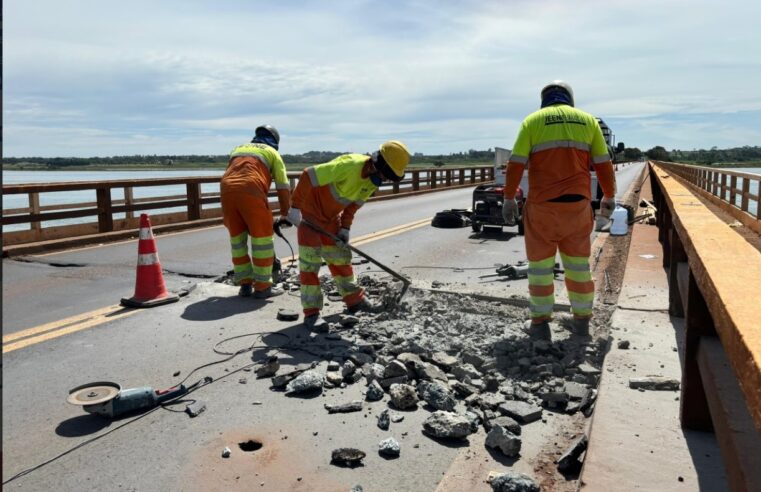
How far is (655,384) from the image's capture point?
4.02 metres

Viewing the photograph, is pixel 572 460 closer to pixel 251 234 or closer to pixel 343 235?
pixel 343 235

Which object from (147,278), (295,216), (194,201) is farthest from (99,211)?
(295,216)

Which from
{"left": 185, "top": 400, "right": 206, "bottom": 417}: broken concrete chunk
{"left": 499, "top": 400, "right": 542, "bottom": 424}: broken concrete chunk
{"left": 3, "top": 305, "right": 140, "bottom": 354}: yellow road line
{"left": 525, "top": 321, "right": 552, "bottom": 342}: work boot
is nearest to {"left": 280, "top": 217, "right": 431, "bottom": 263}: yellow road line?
{"left": 3, "top": 305, "right": 140, "bottom": 354}: yellow road line

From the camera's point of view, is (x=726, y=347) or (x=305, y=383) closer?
(x=726, y=347)

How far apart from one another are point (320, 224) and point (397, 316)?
3.70ft

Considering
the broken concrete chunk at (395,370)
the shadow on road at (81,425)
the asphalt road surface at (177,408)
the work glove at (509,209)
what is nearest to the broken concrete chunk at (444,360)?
the broken concrete chunk at (395,370)

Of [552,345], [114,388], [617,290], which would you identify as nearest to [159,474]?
[114,388]

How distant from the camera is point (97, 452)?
11.2 ft

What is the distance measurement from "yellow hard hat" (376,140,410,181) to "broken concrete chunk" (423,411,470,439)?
261 centimetres

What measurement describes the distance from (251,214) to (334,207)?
4.46 ft

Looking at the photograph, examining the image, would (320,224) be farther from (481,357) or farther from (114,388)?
(114,388)

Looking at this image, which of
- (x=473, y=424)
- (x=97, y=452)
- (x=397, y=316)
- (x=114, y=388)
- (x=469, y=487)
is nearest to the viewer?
(x=469, y=487)

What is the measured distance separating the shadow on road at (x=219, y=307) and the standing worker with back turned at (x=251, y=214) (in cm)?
19

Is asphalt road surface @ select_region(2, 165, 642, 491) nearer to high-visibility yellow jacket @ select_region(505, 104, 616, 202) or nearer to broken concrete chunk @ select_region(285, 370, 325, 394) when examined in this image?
broken concrete chunk @ select_region(285, 370, 325, 394)
